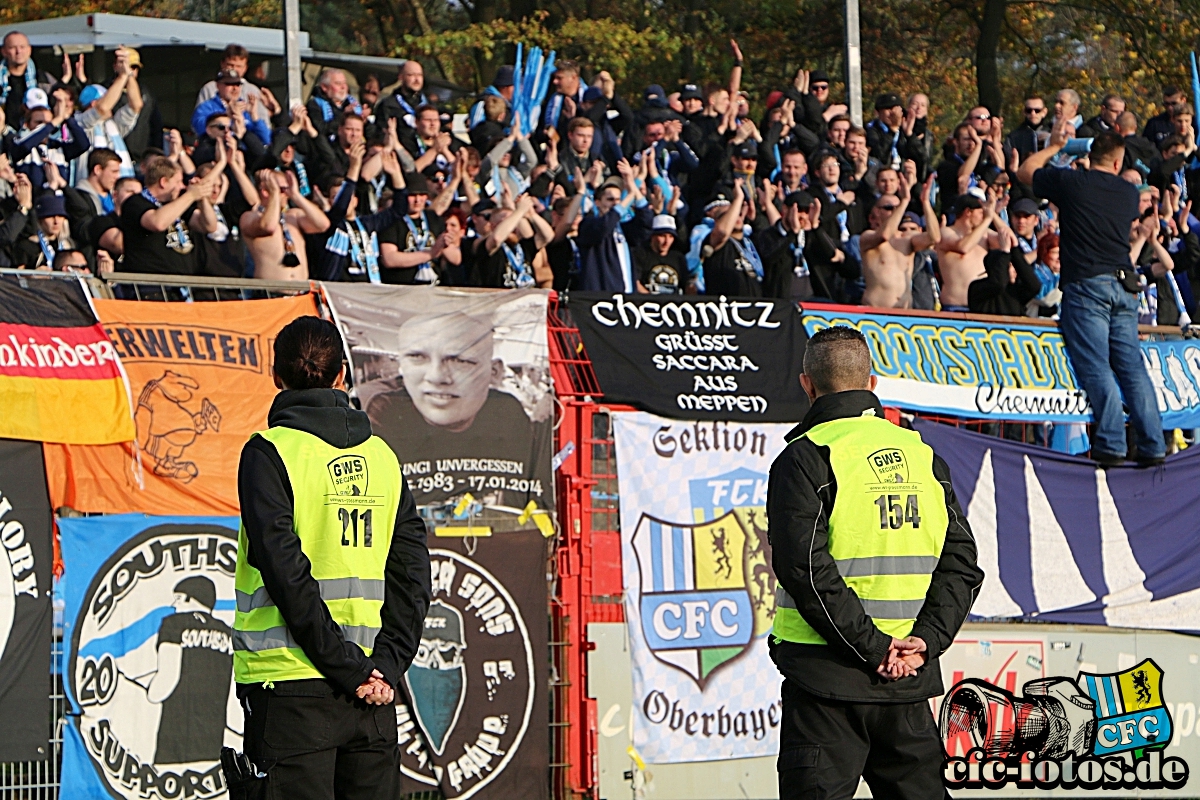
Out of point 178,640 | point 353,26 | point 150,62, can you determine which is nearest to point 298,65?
point 150,62

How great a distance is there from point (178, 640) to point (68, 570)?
646mm

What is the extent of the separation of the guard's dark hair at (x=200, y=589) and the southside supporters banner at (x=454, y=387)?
1177 mm

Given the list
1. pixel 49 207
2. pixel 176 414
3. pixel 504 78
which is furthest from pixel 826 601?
pixel 504 78

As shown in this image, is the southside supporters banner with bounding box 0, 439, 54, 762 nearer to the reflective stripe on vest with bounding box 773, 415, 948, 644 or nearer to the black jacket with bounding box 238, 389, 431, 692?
the black jacket with bounding box 238, 389, 431, 692

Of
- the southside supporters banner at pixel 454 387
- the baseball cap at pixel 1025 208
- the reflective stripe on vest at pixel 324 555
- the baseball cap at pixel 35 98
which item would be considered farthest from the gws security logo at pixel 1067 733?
the baseball cap at pixel 35 98

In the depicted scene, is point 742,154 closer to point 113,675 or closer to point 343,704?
point 113,675

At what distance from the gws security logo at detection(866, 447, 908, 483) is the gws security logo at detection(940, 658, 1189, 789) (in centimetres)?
482

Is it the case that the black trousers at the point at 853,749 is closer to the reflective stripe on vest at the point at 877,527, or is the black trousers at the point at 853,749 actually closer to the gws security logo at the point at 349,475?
the reflective stripe on vest at the point at 877,527

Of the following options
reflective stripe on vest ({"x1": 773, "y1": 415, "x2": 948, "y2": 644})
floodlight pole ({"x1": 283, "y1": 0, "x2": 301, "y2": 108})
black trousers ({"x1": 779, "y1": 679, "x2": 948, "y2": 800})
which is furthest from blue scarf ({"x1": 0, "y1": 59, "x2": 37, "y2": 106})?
black trousers ({"x1": 779, "y1": 679, "x2": 948, "y2": 800})

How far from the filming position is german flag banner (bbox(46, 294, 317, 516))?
897 cm

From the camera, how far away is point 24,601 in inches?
344

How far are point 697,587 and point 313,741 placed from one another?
15.5 ft

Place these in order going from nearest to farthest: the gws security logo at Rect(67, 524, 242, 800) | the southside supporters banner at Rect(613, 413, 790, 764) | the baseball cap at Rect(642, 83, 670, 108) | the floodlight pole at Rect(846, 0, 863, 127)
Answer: the gws security logo at Rect(67, 524, 242, 800)
the southside supporters banner at Rect(613, 413, 790, 764)
the baseball cap at Rect(642, 83, 670, 108)
the floodlight pole at Rect(846, 0, 863, 127)

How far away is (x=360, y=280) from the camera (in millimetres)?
12547
